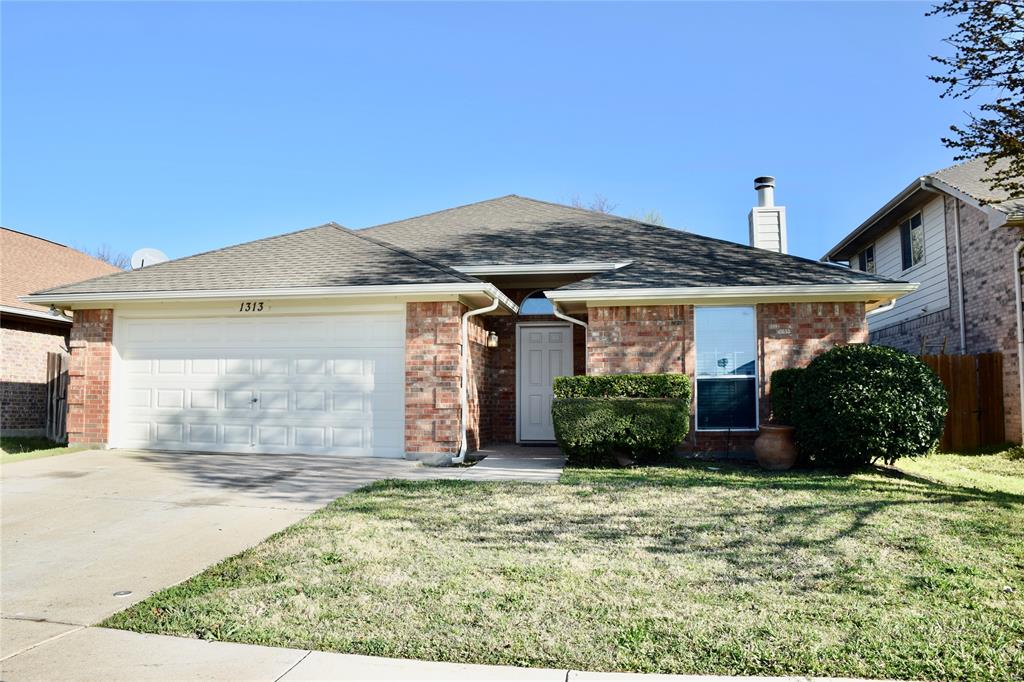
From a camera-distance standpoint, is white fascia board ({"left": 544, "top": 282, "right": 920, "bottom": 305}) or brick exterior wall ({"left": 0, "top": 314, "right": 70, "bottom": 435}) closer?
white fascia board ({"left": 544, "top": 282, "right": 920, "bottom": 305})

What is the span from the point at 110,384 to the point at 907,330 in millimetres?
17816

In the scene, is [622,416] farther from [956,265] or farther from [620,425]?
[956,265]

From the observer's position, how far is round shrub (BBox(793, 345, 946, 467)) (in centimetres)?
830

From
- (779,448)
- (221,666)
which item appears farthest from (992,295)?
(221,666)

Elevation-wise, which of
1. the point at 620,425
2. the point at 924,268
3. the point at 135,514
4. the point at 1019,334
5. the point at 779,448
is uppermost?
the point at 924,268

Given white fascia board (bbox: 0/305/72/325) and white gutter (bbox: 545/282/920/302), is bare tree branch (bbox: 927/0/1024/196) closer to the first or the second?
white gutter (bbox: 545/282/920/302)

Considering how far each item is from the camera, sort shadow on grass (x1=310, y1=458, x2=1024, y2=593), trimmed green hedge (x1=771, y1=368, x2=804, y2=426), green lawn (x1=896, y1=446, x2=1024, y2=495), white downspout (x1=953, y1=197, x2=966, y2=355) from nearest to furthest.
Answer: shadow on grass (x1=310, y1=458, x2=1024, y2=593)
green lawn (x1=896, y1=446, x2=1024, y2=495)
trimmed green hedge (x1=771, y1=368, x2=804, y2=426)
white downspout (x1=953, y1=197, x2=966, y2=355)

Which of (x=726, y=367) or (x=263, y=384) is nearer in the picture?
(x=726, y=367)

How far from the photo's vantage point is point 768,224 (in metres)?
13.7

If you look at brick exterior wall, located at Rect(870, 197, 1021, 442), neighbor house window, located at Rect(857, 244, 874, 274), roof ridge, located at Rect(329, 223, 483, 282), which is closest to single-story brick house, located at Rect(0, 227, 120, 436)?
roof ridge, located at Rect(329, 223, 483, 282)

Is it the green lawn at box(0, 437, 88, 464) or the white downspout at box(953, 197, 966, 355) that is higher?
the white downspout at box(953, 197, 966, 355)

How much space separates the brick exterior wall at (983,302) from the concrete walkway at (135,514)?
8.39 m

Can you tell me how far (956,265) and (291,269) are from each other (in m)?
13.4

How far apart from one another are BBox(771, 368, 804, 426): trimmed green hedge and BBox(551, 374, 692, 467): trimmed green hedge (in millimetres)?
1503
